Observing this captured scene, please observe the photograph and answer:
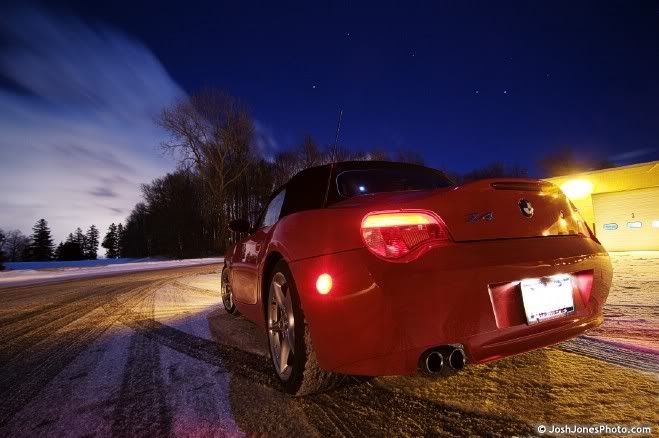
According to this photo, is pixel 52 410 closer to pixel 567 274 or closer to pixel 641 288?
pixel 567 274

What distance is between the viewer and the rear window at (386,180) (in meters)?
2.27

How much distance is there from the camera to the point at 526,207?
1.82m

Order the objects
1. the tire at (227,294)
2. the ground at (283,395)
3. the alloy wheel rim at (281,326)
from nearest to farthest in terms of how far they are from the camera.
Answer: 1. the ground at (283,395)
2. the alloy wheel rim at (281,326)
3. the tire at (227,294)

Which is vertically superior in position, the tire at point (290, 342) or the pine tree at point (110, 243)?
the pine tree at point (110, 243)

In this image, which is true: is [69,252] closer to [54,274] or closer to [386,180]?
[54,274]

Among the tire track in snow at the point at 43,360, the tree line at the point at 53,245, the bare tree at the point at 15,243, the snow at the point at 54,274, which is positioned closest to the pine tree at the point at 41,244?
the tree line at the point at 53,245

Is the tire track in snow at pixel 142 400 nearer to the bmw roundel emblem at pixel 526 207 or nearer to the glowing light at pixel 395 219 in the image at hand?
the glowing light at pixel 395 219

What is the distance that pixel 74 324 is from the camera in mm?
4250

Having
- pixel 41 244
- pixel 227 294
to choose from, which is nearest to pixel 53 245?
pixel 41 244

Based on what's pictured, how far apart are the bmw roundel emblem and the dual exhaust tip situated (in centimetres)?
79

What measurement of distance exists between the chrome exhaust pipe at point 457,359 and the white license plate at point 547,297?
36 centimetres

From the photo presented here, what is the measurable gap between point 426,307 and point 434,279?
120 millimetres

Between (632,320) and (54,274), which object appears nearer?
(632,320)

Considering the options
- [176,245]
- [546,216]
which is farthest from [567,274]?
[176,245]
